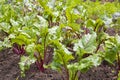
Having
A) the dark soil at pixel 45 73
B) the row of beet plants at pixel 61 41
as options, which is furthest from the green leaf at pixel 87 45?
the dark soil at pixel 45 73

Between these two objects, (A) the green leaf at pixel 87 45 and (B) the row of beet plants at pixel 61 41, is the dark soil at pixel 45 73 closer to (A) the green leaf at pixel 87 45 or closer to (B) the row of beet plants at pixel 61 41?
(B) the row of beet plants at pixel 61 41

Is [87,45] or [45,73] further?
[45,73]

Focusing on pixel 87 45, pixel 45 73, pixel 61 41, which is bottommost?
pixel 45 73

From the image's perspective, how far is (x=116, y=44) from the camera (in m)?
2.75

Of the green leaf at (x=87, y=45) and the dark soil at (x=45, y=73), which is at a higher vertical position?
the green leaf at (x=87, y=45)

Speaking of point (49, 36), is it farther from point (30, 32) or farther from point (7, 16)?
point (7, 16)

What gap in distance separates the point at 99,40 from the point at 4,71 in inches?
42.8

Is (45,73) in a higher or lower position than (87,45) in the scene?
lower

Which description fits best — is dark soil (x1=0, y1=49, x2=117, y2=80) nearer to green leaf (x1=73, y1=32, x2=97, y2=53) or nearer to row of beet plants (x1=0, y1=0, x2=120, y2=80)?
row of beet plants (x1=0, y1=0, x2=120, y2=80)

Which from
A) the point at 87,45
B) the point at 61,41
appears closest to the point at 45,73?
the point at 61,41

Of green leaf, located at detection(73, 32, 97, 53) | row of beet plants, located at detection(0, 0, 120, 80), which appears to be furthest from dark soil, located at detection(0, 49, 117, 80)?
green leaf, located at detection(73, 32, 97, 53)

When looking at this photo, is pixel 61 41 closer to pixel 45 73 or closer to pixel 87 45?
pixel 45 73

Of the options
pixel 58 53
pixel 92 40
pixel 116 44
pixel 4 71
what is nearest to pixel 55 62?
pixel 58 53

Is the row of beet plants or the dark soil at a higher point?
the row of beet plants
